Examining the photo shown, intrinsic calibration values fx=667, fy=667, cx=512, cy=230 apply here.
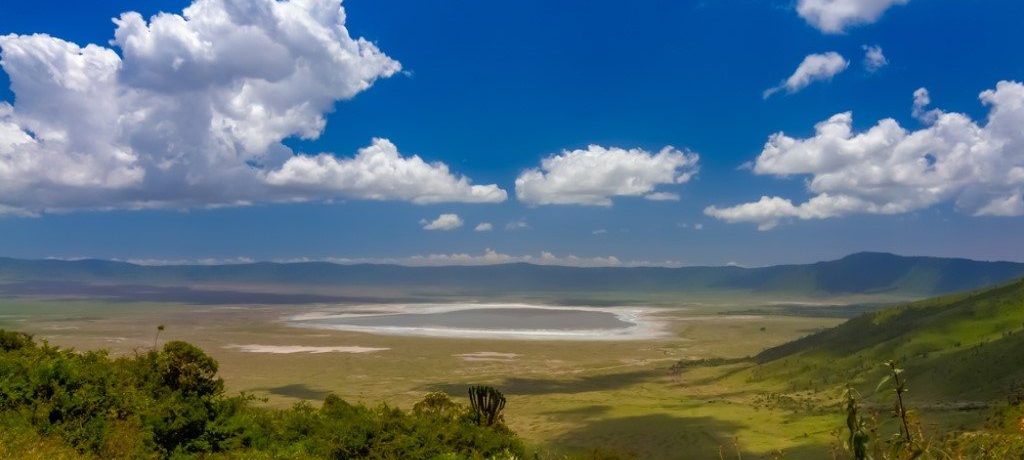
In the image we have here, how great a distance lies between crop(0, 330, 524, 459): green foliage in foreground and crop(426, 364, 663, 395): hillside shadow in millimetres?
38138

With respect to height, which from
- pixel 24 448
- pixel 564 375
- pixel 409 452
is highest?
pixel 24 448

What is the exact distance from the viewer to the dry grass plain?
36469 mm

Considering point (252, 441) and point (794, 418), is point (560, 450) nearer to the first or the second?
point (794, 418)

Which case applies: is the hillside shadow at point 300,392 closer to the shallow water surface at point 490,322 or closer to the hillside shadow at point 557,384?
the hillside shadow at point 557,384

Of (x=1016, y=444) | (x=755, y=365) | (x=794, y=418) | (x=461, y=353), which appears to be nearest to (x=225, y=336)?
(x=461, y=353)

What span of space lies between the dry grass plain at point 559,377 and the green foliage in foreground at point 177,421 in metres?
6.36

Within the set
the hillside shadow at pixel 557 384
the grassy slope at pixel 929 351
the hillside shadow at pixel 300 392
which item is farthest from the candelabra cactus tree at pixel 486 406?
the hillside shadow at pixel 300 392

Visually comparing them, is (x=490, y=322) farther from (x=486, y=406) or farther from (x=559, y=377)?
(x=486, y=406)

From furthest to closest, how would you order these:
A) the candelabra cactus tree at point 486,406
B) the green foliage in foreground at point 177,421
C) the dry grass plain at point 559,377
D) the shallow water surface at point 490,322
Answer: the shallow water surface at point 490,322 → the dry grass plain at point 559,377 → the candelabra cactus tree at point 486,406 → the green foliage in foreground at point 177,421

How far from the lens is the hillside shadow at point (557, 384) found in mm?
58438

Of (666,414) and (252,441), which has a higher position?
(252,441)

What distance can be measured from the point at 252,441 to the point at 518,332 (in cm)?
9571

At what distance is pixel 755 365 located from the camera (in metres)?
65.4

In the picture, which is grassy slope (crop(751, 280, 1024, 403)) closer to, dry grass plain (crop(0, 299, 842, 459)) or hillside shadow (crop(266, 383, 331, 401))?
dry grass plain (crop(0, 299, 842, 459))
